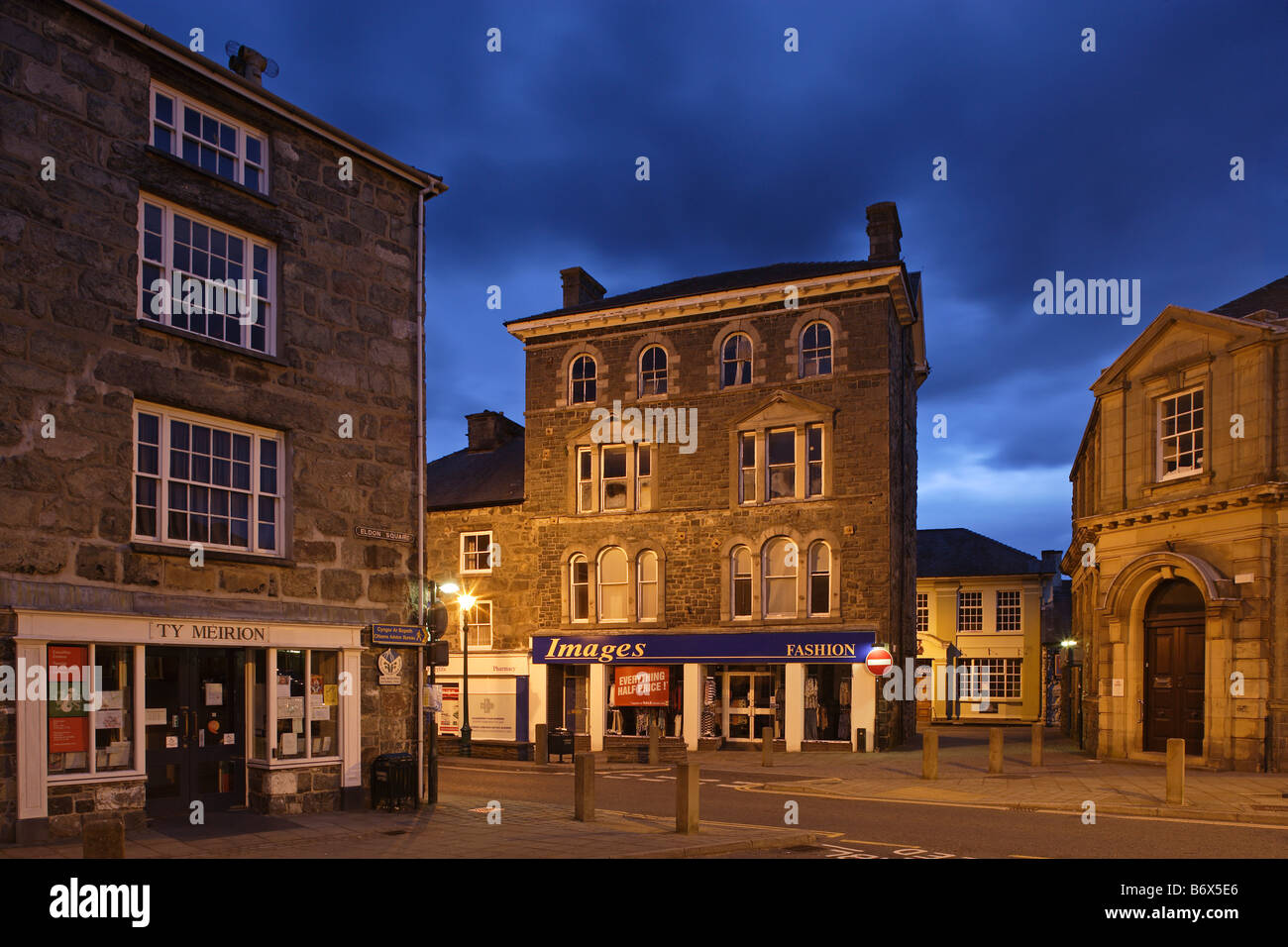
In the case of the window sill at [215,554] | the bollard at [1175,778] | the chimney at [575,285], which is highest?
the chimney at [575,285]

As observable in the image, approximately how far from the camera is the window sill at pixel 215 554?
13.9m

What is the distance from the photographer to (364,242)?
57.1 ft

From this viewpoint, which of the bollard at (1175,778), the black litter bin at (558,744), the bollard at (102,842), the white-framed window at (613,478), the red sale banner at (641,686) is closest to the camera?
the bollard at (102,842)

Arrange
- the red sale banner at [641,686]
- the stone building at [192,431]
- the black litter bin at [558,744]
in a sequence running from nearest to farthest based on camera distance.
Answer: the stone building at [192,431]
the black litter bin at [558,744]
the red sale banner at [641,686]

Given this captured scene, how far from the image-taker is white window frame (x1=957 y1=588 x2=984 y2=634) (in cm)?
4925

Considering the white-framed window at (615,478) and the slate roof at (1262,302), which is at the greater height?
the slate roof at (1262,302)

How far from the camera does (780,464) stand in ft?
106

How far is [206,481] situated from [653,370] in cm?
2058

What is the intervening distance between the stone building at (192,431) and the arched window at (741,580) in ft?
53.9

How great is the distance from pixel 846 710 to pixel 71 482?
22.7 m

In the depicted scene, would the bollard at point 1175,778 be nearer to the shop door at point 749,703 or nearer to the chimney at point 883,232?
the shop door at point 749,703

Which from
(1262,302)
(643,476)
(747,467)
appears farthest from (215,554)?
(1262,302)

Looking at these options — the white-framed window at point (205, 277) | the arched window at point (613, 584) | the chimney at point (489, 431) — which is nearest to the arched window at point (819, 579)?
the arched window at point (613, 584)
